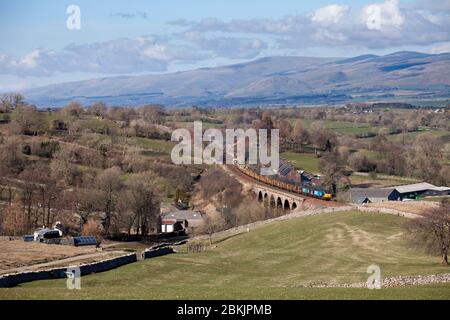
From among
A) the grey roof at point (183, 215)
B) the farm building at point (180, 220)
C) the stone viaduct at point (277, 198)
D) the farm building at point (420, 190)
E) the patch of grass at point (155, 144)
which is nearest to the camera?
the stone viaduct at point (277, 198)

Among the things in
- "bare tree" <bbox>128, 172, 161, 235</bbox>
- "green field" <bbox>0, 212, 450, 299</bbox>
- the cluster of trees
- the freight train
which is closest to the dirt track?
"green field" <bbox>0, 212, 450, 299</bbox>

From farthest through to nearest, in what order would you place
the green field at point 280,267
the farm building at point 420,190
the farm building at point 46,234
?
the farm building at point 420,190 < the farm building at point 46,234 < the green field at point 280,267

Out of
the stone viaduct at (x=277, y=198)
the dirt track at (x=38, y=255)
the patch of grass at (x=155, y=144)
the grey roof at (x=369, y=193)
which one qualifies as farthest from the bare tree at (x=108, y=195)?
the patch of grass at (x=155, y=144)

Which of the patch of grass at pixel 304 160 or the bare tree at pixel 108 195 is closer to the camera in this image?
the bare tree at pixel 108 195

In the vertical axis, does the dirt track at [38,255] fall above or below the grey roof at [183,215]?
above

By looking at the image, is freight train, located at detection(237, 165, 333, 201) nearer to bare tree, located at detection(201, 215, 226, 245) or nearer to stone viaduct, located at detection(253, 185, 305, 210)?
stone viaduct, located at detection(253, 185, 305, 210)

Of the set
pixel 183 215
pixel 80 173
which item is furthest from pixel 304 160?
pixel 183 215

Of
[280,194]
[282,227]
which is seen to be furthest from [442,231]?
[280,194]

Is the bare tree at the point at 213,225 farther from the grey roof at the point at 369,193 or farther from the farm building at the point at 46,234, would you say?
the grey roof at the point at 369,193
